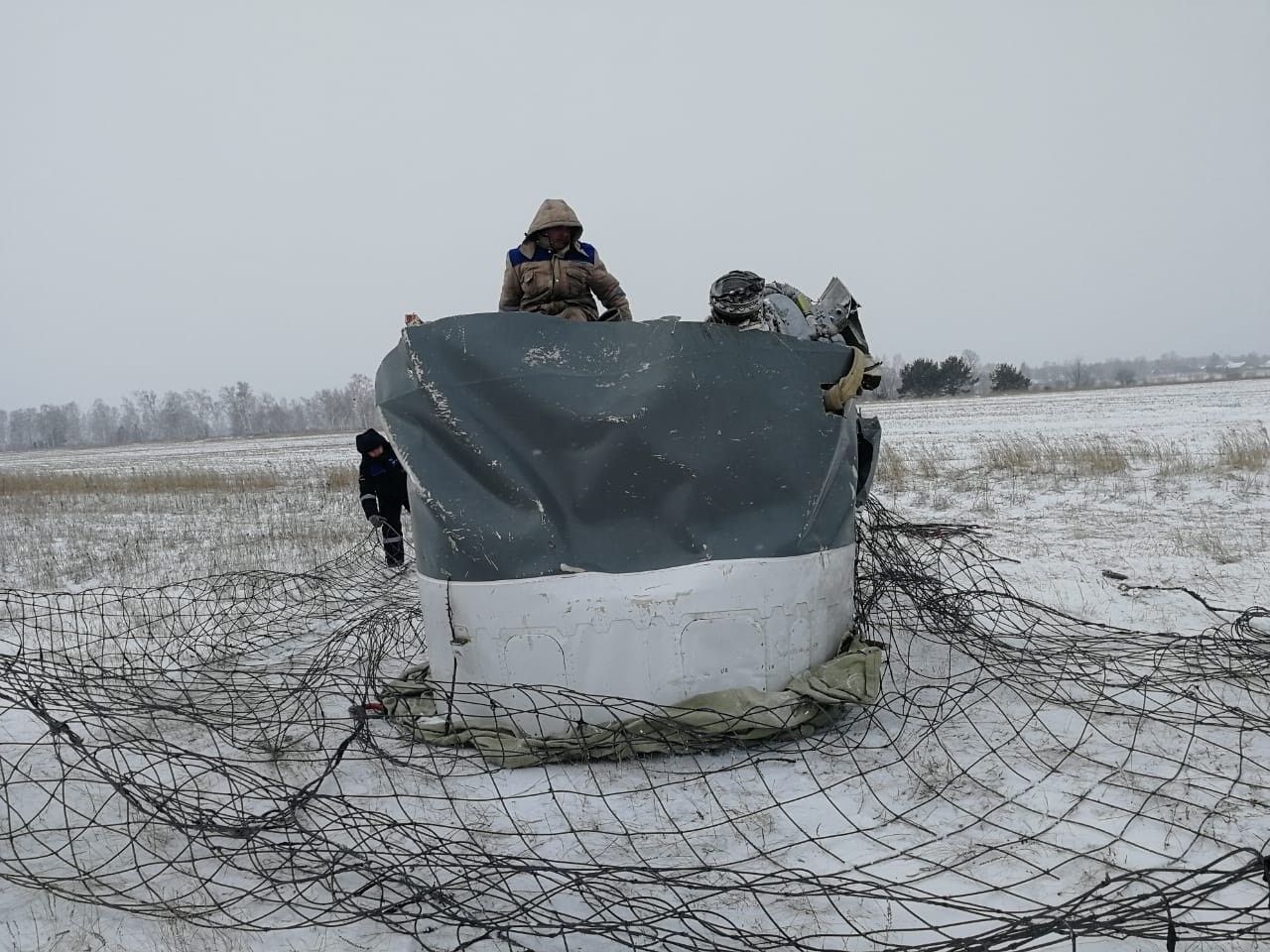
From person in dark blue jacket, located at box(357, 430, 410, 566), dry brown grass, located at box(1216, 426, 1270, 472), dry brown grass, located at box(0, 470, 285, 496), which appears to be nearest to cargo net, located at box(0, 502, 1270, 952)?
person in dark blue jacket, located at box(357, 430, 410, 566)

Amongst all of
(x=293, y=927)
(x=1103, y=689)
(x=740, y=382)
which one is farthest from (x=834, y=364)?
(x=293, y=927)

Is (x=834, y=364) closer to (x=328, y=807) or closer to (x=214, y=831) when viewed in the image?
(x=328, y=807)

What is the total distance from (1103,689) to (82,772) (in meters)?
4.63

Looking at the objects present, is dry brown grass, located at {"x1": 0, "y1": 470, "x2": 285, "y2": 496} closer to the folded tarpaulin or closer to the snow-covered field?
the snow-covered field

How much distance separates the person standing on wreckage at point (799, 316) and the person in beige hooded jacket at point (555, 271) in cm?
97

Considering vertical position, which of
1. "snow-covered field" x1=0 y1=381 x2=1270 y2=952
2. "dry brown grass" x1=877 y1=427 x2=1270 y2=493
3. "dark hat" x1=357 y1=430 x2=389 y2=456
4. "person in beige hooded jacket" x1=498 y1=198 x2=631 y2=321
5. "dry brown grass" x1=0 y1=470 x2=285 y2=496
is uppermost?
"person in beige hooded jacket" x1=498 y1=198 x2=631 y2=321

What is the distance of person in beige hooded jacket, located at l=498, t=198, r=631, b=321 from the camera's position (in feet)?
15.5

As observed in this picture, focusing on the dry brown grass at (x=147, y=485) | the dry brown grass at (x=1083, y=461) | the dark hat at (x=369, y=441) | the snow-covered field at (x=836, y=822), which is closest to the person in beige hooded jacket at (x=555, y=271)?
the snow-covered field at (x=836, y=822)

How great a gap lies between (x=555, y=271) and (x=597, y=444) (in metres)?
1.57

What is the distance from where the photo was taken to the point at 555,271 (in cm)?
477

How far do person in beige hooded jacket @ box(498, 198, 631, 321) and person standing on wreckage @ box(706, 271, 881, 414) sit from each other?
966 mm

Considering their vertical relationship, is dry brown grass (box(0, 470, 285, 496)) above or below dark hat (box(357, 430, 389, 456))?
below

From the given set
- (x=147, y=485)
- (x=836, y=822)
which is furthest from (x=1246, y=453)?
(x=147, y=485)

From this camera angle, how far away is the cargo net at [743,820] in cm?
233
